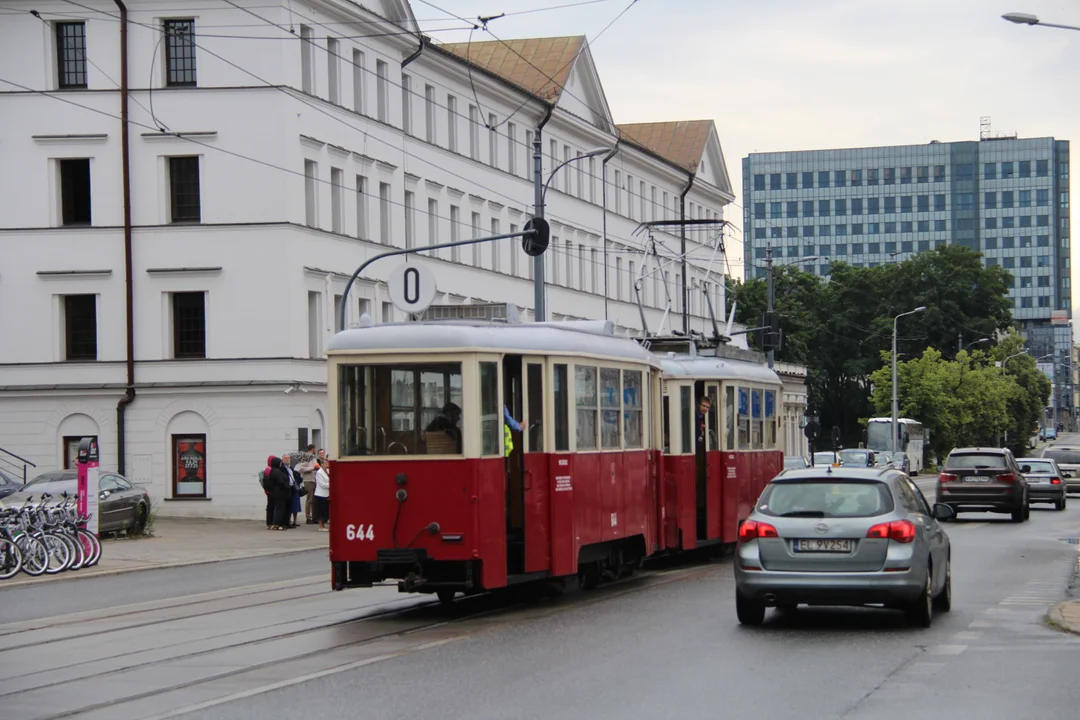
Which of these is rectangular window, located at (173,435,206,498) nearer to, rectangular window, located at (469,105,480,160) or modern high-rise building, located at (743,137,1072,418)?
rectangular window, located at (469,105,480,160)

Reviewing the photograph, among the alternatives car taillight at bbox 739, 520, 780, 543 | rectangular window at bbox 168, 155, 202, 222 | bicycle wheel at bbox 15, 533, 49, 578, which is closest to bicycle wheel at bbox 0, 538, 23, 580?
bicycle wheel at bbox 15, 533, 49, 578

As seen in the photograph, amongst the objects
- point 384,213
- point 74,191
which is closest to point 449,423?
point 74,191

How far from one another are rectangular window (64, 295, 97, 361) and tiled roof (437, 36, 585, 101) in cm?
2362

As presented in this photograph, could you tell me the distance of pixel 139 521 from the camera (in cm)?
3472

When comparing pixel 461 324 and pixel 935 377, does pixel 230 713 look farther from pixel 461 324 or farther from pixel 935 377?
pixel 935 377

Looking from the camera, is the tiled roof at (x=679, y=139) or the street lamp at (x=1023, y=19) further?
the tiled roof at (x=679, y=139)

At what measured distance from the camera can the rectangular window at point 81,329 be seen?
145 feet

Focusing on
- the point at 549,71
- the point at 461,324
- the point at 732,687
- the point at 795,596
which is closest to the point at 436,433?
the point at 461,324

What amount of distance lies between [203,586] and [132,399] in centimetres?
2213

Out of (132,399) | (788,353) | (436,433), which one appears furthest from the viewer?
(788,353)

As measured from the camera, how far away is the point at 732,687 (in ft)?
36.8

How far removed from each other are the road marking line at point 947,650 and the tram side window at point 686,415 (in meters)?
9.44

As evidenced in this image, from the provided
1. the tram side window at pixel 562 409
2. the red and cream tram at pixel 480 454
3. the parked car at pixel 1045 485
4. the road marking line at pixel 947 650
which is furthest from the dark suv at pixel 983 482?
the road marking line at pixel 947 650

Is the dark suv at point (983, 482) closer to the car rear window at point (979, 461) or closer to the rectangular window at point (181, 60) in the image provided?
the car rear window at point (979, 461)
